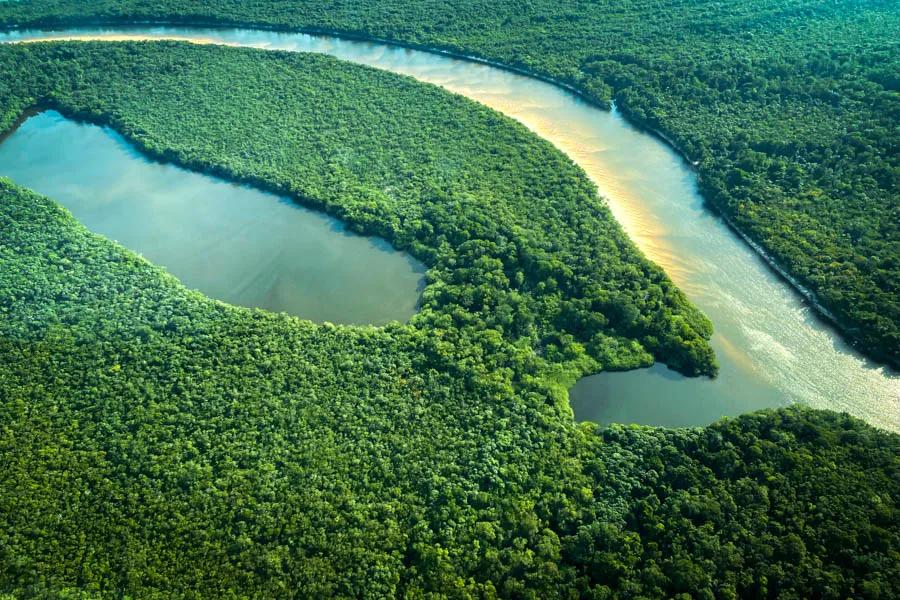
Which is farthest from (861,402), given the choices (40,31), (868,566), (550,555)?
(40,31)

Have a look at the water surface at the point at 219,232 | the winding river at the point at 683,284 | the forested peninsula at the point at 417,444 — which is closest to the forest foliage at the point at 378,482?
the forested peninsula at the point at 417,444

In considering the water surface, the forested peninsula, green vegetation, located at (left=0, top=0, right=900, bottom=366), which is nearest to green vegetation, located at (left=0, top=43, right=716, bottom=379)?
the forested peninsula

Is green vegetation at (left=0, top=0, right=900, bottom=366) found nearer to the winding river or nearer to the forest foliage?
the winding river

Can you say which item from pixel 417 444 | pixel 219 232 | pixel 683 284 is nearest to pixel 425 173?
pixel 219 232

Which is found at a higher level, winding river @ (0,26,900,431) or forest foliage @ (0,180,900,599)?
winding river @ (0,26,900,431)

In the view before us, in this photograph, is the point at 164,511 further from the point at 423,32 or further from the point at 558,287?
the point at 423,32

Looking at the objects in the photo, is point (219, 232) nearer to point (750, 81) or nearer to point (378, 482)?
point (378, 482)

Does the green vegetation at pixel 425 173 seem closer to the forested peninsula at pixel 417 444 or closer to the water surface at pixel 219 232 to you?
the forested peninsula at pixel 417 444
